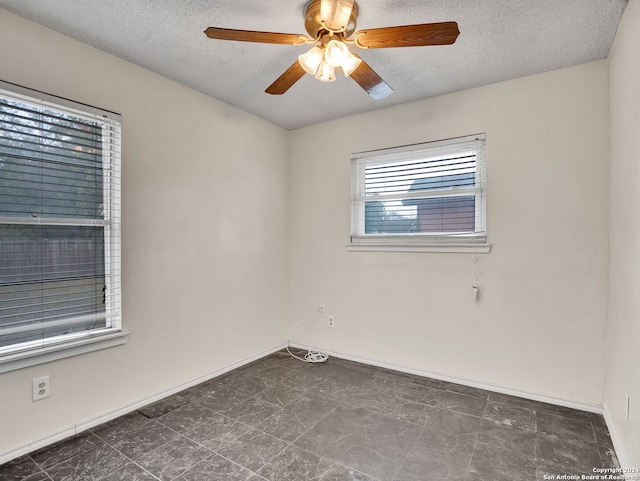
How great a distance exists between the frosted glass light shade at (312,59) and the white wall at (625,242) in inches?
59.8

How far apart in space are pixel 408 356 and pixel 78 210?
2810 millimetres

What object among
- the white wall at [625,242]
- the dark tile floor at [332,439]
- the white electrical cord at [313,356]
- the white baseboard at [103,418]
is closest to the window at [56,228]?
the white baseboard at [103,418]

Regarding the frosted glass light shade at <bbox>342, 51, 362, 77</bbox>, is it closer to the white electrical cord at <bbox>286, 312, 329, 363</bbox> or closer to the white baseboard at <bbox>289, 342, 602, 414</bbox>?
the white baseboard at <bbox>289, 342, 602, 414</bbox>

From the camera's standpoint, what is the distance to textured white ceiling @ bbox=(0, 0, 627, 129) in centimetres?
182

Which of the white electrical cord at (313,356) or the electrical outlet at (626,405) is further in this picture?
the white electrical cord at (313,356)

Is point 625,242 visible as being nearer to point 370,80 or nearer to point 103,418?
point 370,80

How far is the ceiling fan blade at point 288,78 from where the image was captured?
76.0 inches

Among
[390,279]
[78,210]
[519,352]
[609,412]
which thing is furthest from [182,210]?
[609,412]

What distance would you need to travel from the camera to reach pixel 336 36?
176 cm

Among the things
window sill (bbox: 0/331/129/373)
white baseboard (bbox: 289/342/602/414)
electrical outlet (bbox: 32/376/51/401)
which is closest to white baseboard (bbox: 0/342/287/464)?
electrical outlet (bbox: 32/376/51/401)

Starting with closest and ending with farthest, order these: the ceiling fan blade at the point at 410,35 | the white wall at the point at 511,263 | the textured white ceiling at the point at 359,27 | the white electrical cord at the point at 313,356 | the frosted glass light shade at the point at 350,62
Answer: the ceiling fan blade at the point at 410,35
the frosted glass light shade at the point at 350,62
the textured white ceiling at the point at 359,27
the white wall at the point at 511,263
the white electrical cord at the point at 313,356

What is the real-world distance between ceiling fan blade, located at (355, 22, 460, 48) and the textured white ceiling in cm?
28

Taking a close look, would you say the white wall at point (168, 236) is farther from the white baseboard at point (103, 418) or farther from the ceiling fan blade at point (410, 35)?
the ceiling fan blade at point (410, 35)

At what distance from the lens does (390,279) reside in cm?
320
